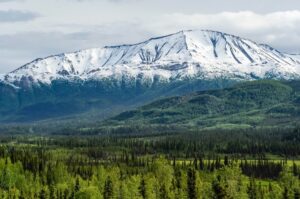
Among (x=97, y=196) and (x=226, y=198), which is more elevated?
(x=226, y=198)

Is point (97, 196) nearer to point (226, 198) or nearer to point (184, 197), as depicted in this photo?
point (184, 197)

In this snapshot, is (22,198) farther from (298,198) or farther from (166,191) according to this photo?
(298,198)

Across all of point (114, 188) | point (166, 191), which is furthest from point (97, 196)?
point (166, 191)

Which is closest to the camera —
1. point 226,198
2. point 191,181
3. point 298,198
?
point 226,198

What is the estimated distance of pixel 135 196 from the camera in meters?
199

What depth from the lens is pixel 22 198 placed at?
194m

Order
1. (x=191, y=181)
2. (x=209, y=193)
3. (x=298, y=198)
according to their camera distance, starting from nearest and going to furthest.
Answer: (x=191, y=181), (x=298, y=198), (x=209, y=193)

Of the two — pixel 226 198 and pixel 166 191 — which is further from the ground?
pixel 226 198

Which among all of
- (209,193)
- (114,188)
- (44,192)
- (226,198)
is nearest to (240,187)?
(209,193)

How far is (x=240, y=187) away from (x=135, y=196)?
3508cm

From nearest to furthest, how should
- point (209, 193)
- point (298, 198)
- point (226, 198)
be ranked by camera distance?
1. point (226, 198)
2. point (298, 198)
3. point (209, 193)

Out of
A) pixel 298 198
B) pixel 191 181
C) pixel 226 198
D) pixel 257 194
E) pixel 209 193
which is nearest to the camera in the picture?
pixel 226 198

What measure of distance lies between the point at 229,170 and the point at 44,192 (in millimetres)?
60120

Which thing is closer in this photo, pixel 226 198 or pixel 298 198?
pixel 226 198
